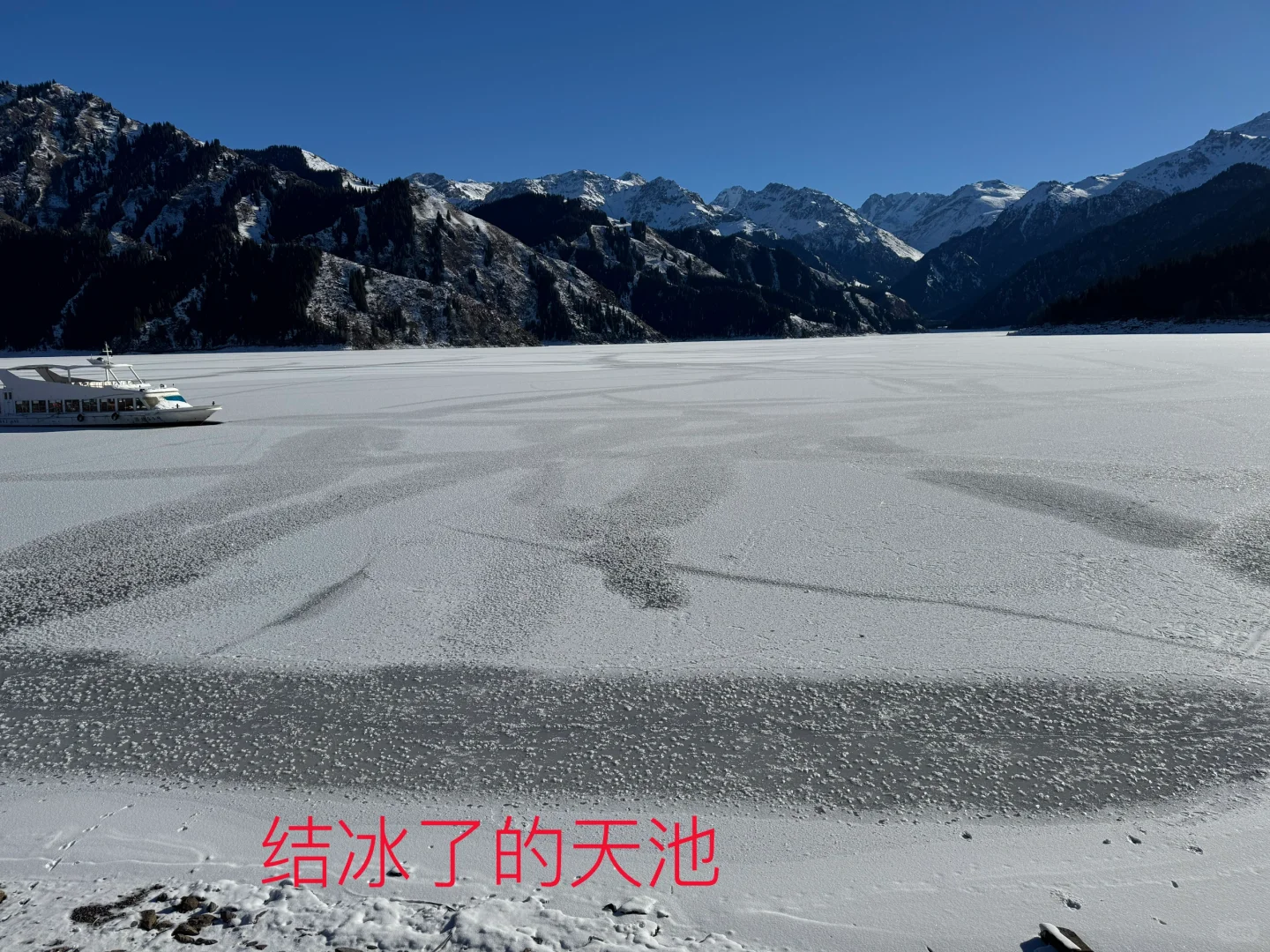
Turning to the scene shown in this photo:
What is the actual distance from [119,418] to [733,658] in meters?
18.3

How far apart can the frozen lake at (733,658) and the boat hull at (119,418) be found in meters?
5.36

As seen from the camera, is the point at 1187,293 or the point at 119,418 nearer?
Answer: the point at 119,418

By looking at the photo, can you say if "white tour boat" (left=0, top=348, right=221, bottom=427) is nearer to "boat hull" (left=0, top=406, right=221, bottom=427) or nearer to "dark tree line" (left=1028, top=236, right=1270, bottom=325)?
"boat hull" (left=0, top=406, right=221, bottom=427)

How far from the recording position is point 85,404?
57.2 ft

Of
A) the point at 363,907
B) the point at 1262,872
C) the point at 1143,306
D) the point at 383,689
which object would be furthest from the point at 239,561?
the point at 1143,306

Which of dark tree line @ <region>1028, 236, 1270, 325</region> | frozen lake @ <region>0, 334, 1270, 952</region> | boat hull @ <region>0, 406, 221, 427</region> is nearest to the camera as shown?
frozen lake @ <region>0, 334, 1270, 952</region>

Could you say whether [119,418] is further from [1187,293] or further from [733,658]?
[1187,293]

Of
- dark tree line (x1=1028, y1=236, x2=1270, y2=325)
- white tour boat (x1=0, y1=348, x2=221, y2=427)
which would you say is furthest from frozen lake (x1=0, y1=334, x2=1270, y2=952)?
dark tree line (x1=1028, y1=236, x2=1270, y2=325)

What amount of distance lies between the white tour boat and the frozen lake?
18.0 feet

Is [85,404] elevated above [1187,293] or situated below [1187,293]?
below

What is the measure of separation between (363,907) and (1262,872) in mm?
4014

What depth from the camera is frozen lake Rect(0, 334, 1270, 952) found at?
3.38m

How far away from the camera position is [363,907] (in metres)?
2.97

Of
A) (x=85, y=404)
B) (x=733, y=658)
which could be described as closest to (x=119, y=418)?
(x=85, y=404)
